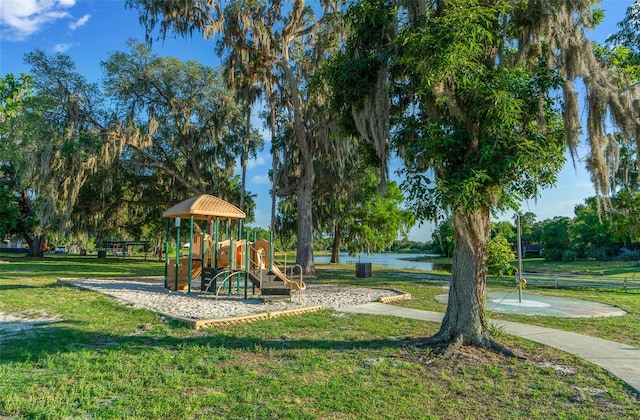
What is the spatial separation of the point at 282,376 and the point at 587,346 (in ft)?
13.8

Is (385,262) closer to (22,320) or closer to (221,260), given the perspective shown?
(221,260)

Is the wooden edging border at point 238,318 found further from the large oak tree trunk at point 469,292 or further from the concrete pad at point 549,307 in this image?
the concrete pad at point 549,307

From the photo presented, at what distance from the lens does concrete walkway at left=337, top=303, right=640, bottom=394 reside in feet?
14.8

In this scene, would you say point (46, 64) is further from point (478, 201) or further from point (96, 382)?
point (478, 201)

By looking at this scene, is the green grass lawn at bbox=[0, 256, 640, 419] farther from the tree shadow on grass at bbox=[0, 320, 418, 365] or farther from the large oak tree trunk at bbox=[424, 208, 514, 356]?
the large oak tree trunk at bbox=[424, 208, 514, 356]

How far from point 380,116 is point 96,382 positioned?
4.35 m

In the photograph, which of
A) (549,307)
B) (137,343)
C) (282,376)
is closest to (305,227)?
(549,307)

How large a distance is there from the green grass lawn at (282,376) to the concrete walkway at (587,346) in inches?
9.5

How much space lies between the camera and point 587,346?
5.56 m

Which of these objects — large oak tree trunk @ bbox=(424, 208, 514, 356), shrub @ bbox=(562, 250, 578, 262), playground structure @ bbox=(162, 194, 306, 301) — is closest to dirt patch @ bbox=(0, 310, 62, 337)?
playground structure @ bbox=(162, 194, 306, 301)

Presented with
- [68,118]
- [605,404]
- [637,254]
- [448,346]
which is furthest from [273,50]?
[637,254]

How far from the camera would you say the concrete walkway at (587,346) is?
14.8 feet

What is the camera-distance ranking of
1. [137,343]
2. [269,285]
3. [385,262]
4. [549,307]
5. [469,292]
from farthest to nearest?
[385,262] → [269,285] → [549,307] → [137,343] → [469,292]

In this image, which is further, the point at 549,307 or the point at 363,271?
the point at 363,271
